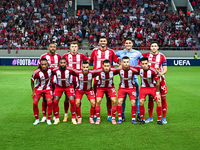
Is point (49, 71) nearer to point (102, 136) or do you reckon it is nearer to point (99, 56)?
point (99, 56)

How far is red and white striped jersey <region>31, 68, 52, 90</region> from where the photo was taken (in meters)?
8.24

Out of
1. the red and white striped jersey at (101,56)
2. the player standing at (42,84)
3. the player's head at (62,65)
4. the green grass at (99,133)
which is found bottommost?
the green grass at (99,133)

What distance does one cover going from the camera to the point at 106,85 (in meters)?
8.40

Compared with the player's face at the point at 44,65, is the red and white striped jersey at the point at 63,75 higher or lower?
lower

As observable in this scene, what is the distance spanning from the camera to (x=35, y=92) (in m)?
8.27

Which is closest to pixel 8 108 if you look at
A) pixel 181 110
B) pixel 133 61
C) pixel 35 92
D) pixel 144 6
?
pixel 35 92

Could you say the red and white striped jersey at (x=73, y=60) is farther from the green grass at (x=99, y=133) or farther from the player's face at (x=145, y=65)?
the player's face at (x=145, y=65)

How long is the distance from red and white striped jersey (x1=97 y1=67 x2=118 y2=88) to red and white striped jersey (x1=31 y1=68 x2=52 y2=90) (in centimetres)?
137

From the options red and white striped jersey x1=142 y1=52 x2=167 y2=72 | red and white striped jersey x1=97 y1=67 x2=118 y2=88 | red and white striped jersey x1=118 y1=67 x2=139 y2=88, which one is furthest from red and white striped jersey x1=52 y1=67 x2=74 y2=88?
red and white striped jersey x1=142 y1=52 x2=167 y2=72

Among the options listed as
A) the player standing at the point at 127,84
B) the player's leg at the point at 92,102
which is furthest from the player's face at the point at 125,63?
the player's leg at the point at 92,102

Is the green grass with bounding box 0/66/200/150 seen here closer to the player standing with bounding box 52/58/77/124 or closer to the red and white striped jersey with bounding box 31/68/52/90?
the player standing with bounding box 52/58/77/124

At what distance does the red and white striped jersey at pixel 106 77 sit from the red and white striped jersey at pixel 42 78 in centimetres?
137

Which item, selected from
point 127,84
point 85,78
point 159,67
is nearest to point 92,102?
point 85,78

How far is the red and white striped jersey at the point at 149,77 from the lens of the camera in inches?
316
